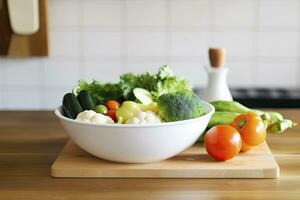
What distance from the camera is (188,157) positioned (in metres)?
1.23

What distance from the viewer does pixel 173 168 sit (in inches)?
44.9

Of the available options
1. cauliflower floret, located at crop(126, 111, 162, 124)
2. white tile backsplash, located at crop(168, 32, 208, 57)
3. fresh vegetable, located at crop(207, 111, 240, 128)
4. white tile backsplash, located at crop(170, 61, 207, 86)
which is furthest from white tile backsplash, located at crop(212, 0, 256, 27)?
cauliflower floret, located at crop(126, 111, 162, 124)

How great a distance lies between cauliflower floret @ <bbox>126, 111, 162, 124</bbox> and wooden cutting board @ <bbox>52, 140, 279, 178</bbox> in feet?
0.32

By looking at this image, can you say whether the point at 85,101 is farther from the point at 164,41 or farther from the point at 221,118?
the point at 164,41

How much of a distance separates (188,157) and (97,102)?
36 centimetres

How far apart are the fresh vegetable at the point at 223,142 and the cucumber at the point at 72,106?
314 millimetres

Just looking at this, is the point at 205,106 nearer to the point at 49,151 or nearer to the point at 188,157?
the point at 188,157

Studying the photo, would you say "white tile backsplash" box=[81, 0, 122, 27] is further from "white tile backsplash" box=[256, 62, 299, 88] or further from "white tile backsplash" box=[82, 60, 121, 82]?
"white tile backsplash" box=[256, 62, 299, 88]

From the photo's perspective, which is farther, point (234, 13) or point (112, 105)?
point (234, 13)

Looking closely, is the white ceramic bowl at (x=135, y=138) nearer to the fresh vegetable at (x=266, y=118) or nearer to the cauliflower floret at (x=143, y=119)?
the cauliflower floret at (x=143, y=119)

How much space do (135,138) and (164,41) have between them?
158 centimetres

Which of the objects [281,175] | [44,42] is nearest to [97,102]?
[281,175]

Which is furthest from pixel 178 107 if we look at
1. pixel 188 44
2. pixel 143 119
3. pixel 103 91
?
pixel 188 44

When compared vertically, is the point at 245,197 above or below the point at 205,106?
below
